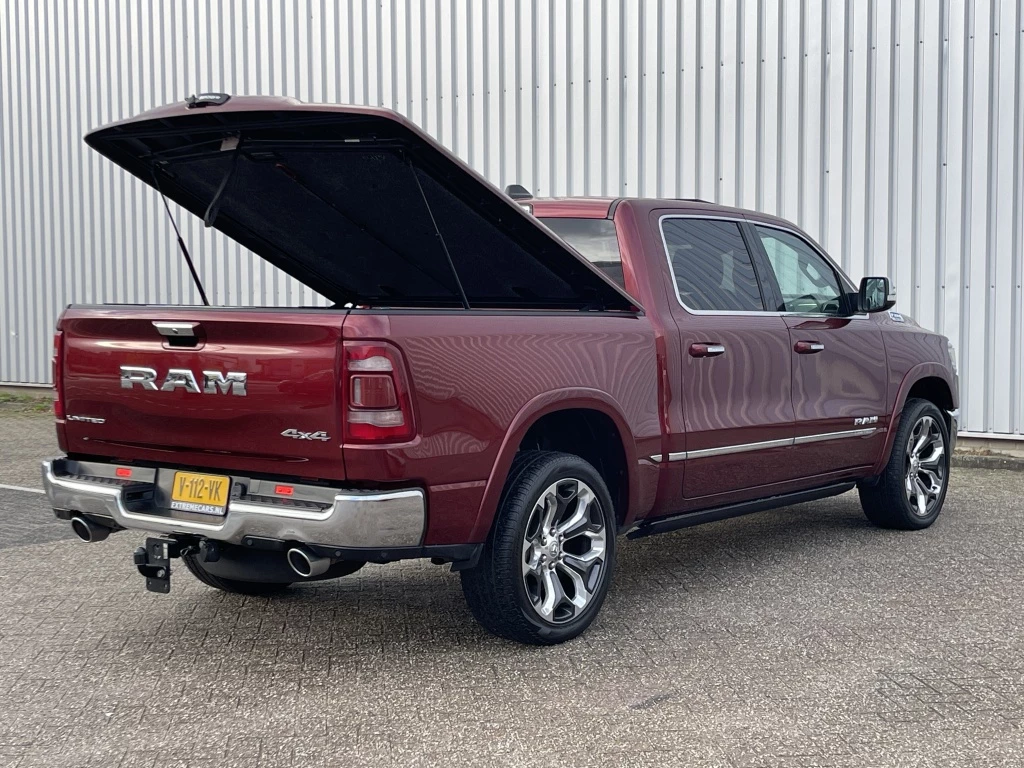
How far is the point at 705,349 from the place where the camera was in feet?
17.7

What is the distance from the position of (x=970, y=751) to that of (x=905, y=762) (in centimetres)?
25

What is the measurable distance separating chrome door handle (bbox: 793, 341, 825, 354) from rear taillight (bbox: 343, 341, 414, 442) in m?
2.71

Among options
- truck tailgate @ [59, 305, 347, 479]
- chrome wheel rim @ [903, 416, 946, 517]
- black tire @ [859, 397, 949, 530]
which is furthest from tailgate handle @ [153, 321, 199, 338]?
chrome wheel rim @ [903, 416, 946, 517]

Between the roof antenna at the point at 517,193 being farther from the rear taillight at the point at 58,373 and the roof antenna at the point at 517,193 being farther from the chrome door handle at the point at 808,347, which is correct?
the rear taillight at the point at 58,373

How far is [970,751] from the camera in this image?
356 centimetres

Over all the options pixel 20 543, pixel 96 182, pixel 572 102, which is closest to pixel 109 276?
pixel 96 182

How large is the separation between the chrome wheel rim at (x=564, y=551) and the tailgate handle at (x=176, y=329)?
1410 mm

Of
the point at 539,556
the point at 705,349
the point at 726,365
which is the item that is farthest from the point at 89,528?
the point at 726,365

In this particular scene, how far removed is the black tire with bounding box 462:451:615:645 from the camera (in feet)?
14.5

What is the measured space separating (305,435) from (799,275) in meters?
3.31

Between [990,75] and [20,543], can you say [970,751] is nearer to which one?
[20,543]

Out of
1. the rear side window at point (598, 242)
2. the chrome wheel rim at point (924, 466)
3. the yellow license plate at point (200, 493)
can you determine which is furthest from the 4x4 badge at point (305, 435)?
the chrome wheel rim at point (924, 466)

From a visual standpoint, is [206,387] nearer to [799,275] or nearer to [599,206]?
[599,206]

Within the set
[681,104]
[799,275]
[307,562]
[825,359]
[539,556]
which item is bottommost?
[539,556]
